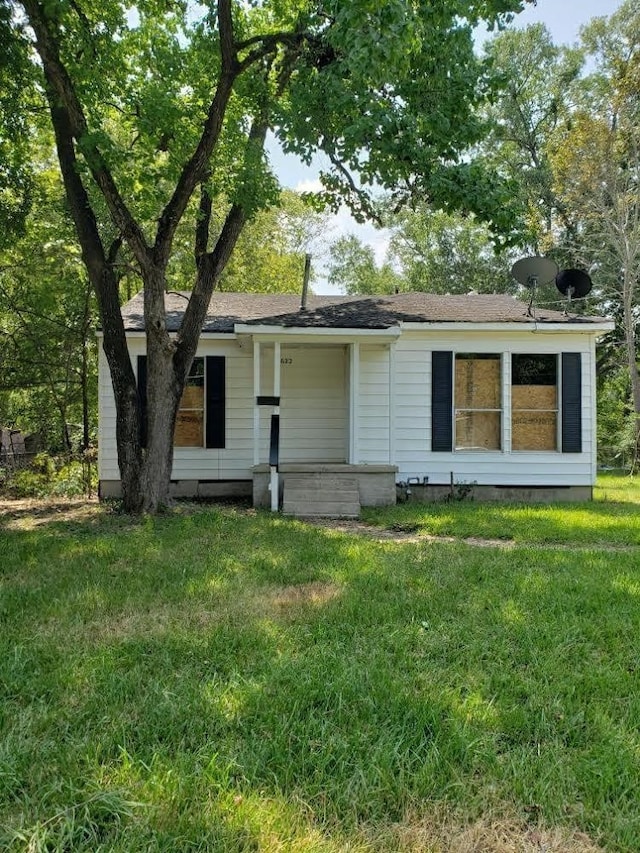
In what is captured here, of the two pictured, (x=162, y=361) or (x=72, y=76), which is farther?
(x=162, y=361)

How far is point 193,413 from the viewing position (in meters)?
9.74

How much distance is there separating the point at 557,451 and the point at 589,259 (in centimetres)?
1281

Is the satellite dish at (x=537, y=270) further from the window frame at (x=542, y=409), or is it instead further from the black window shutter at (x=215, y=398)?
the black window shutter at (x=215, y=398)

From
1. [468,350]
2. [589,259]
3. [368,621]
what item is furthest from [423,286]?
[368,621]

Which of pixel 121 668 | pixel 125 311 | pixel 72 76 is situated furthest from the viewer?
pixel 125 311

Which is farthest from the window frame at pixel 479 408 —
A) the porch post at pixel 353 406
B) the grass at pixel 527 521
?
the porch post at pixel 353 406

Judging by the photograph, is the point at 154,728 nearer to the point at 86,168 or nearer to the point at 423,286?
the point at 86,168

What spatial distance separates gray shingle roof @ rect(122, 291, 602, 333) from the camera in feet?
29.6

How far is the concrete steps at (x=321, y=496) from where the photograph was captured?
7.99 metres

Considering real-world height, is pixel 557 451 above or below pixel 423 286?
below

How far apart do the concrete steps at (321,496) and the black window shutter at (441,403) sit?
1853mm

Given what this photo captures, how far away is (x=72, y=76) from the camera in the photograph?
6.86 m

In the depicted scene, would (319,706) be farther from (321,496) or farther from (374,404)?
(374,404)

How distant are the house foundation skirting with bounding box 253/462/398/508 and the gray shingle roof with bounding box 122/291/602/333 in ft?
6.90
